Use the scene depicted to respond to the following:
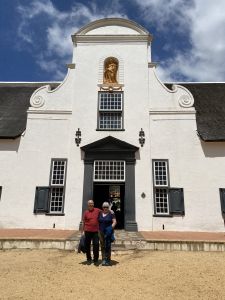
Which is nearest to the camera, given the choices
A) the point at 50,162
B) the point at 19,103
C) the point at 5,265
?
the point at 5,265

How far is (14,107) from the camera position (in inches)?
584

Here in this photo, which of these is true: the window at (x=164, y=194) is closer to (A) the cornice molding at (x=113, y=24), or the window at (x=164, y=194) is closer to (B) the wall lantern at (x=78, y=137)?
(B) the wall lantern at (x=78, y=137)

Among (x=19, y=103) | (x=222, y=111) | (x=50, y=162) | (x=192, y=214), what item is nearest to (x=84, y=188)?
(x=50, y=162)

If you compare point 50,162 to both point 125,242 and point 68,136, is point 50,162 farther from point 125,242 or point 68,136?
point 125,242

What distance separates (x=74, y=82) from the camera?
1330cm

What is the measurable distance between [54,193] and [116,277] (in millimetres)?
6976

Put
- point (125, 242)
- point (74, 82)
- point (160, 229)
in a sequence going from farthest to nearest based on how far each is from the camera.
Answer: point (74, 82)
point (160, 229)
point (125, 242)

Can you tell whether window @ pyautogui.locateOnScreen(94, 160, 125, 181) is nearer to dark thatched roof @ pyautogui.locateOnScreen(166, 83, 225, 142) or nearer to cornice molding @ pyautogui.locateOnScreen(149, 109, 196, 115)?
cornice molding @ pyautogui.locateOnScreen(149, 109, 196, 115)

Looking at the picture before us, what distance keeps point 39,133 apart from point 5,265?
7.30 m

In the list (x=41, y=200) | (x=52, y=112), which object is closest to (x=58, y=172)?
(x=41, y=200)

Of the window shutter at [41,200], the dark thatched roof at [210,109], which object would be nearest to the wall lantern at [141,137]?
the dark thatched roof at [210,109]

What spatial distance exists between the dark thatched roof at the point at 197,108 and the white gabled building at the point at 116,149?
0.09 m

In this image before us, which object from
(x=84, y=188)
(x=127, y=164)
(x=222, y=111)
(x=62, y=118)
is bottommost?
(x=84, y=188)

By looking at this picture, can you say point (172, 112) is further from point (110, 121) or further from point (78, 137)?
point (78, 137)
